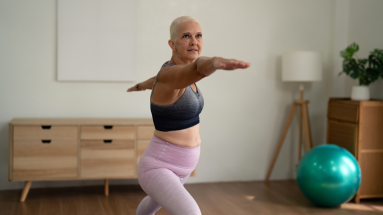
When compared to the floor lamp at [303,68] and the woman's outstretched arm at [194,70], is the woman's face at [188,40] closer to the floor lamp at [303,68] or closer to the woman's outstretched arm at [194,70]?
the woman's outstretched arm at [194,70]

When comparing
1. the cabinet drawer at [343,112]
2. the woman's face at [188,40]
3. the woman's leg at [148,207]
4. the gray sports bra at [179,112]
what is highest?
the woman's face at [188,40]

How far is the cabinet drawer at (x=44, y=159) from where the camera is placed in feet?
10.6

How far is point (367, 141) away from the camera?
3436 mm

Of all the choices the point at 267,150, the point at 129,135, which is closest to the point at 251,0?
the point at 267,150

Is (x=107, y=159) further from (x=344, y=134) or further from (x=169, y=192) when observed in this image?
(x=344, y=134)

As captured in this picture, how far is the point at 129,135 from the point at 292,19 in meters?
2.42

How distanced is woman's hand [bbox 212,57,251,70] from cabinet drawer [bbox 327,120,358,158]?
2.70 meters

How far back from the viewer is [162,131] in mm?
1637

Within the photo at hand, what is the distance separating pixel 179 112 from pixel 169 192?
1.12 feet

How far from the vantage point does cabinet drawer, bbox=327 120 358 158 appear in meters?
3.44

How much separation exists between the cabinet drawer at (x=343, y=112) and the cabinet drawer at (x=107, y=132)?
6.80 ft

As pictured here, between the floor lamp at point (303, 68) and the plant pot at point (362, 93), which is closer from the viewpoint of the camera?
the plant pot at point (362, 93)

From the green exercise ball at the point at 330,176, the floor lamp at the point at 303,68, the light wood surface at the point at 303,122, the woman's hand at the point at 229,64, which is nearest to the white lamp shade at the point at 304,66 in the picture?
the floor lamp at the point at 303,68

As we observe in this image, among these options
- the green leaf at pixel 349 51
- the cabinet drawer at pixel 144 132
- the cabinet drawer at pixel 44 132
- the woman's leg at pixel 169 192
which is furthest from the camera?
the green leaf at pixel 349 51
